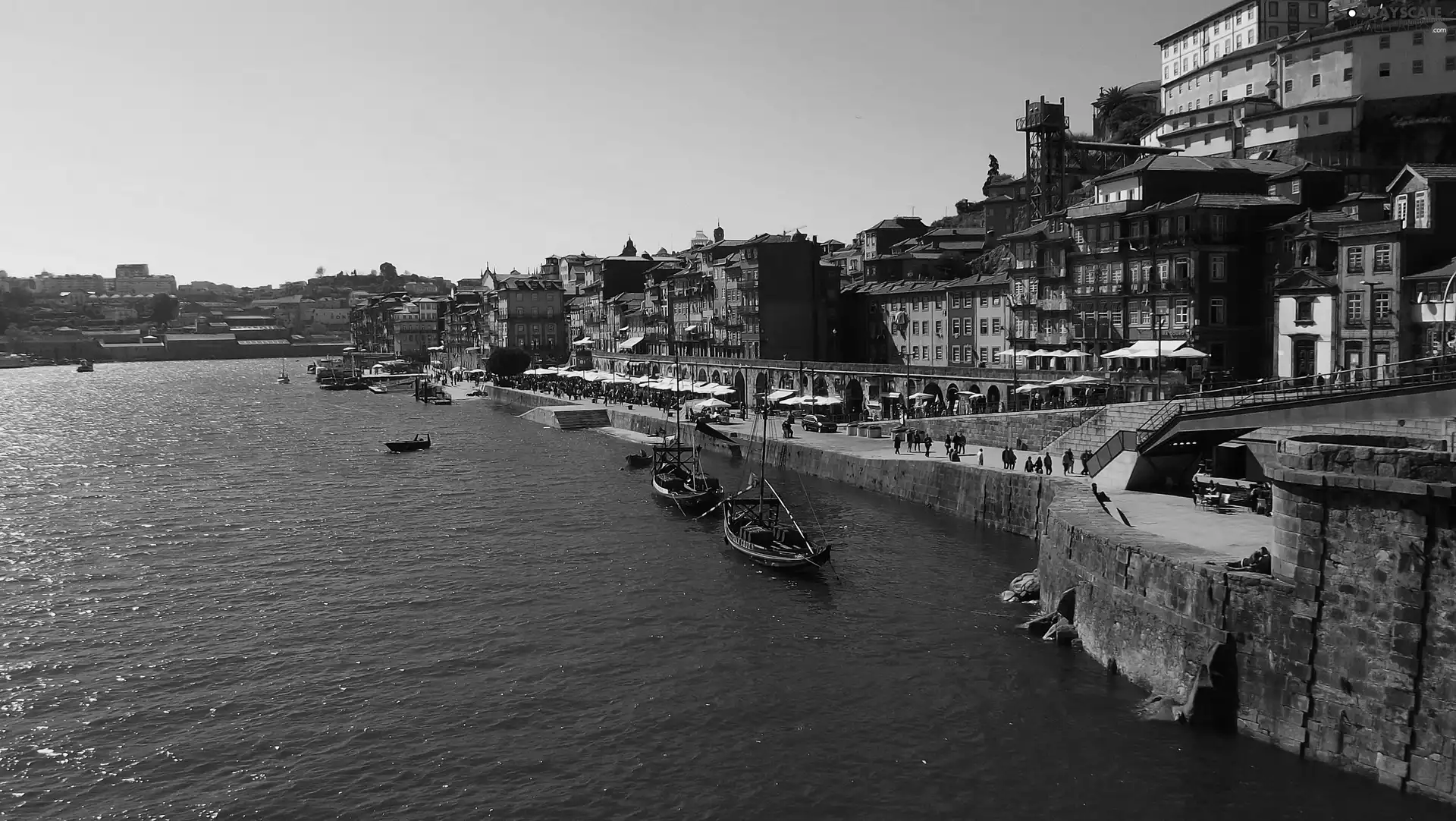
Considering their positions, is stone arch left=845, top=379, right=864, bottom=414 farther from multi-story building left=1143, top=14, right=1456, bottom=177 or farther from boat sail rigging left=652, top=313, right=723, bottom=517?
multi-story building left=1143, top=14, right=1456, bottom=177

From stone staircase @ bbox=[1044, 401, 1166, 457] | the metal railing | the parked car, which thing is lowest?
the parked car

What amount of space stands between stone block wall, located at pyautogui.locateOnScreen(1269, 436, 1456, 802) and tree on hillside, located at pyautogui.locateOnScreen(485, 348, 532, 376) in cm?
16354

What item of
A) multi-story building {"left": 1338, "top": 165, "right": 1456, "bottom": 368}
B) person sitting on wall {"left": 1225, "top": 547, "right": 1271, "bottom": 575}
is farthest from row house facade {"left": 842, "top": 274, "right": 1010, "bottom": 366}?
person sitting on wall {"left": 1225, "top": 547, "right": 1271, "bottom": 575}

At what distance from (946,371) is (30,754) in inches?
2548

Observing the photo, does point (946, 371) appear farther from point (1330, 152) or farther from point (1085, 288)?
point (1330, 152)

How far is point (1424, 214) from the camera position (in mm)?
57875

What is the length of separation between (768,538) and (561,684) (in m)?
16.4

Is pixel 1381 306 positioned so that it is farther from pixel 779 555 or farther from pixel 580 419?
pixel 580 419

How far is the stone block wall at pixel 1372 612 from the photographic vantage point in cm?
2423

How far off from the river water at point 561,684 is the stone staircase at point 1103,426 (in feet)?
23.1

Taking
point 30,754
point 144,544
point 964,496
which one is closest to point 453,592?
point 30,754

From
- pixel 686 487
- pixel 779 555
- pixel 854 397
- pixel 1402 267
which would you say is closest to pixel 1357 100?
pixel 1402 267

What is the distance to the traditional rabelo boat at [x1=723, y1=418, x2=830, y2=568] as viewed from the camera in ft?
156

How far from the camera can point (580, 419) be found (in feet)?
387
